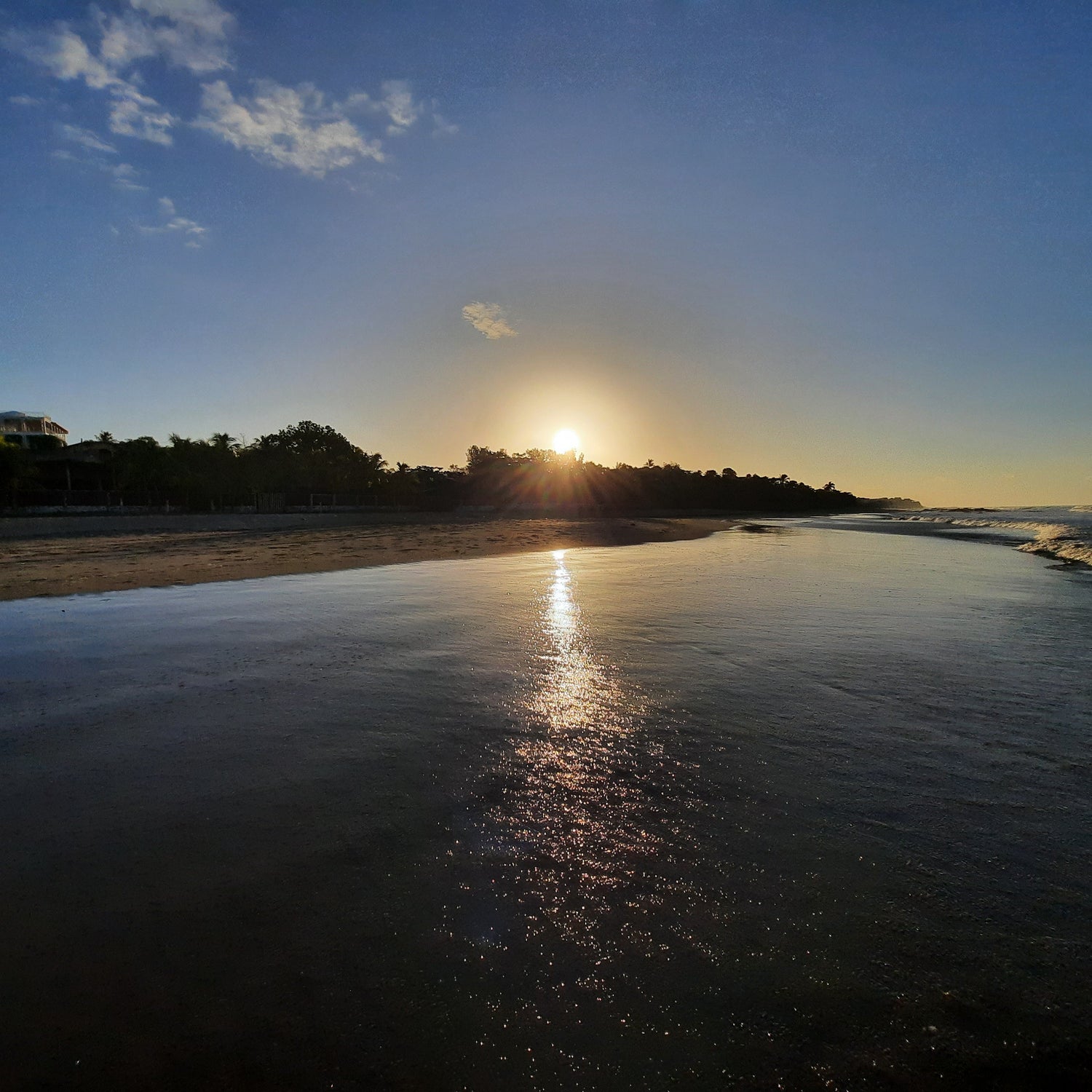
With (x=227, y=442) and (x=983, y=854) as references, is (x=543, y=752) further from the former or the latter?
(x=227, y=442)

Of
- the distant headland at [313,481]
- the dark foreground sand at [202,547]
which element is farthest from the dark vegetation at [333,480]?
the dark foreground sand at [202,547]

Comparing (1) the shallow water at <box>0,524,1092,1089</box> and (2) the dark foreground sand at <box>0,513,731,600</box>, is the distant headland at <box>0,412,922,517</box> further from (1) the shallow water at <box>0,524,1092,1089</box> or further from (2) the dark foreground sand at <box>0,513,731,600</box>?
(1) the shallow water at <box>0,524,1092,1089</box>

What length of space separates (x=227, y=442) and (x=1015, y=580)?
258 feet

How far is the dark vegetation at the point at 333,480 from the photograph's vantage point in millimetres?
60062

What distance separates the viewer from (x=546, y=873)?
118 inches

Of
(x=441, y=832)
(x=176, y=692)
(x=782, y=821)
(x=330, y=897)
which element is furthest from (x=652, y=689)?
(x=176, y=692)

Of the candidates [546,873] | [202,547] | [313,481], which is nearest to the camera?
[546,873]

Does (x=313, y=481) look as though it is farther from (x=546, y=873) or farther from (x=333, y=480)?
(x=546, y=873)

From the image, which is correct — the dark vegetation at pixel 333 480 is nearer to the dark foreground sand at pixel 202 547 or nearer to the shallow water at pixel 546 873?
the dark foreground sand at pixel 202 547

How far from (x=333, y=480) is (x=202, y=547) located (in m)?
60.8

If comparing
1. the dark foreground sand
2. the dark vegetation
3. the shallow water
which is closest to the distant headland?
the dark vegetation

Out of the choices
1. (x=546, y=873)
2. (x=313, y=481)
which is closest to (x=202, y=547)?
(x=546, y=873)

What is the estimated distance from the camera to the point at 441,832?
3375 mm

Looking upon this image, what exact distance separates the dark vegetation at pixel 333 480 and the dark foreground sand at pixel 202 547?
17726 mm
